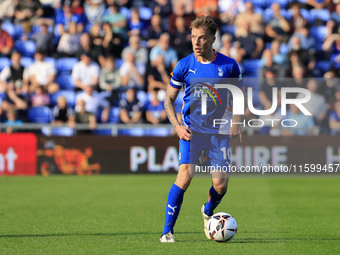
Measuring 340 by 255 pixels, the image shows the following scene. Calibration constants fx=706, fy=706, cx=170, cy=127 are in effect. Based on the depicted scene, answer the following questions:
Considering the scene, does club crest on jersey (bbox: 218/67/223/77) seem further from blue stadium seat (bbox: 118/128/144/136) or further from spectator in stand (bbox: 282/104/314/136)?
blue stadium seat (bbox: 118/128/144/136)

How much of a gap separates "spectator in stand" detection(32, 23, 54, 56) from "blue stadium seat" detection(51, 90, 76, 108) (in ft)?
4.78

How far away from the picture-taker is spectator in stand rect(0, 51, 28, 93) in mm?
18469

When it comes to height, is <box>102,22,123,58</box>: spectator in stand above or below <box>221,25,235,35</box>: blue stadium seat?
below

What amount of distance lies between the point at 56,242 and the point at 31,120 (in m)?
11.2

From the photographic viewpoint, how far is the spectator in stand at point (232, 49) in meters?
18.3

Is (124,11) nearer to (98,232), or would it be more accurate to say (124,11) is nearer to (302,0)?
(302,0)

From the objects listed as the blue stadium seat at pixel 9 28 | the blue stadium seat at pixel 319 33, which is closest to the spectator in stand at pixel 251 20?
the blue stadium seat at pixel 319 33

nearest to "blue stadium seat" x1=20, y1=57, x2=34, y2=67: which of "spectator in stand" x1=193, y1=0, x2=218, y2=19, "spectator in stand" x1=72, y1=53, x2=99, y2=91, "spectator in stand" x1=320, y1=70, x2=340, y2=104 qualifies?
"spectator in stand" x1=72, y1=53, x2=99, y2=91

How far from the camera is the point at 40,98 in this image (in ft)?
59.5

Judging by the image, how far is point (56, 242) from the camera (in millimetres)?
7332

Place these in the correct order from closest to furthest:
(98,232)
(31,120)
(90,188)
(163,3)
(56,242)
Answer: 1. (56,242)
2. (98,232)
3. (90,188)
4. (31,120)
5. (163,3)

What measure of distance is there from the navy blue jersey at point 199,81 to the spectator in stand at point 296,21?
40.8 feet

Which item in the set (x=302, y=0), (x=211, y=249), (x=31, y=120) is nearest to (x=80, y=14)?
(x=31, y=120)

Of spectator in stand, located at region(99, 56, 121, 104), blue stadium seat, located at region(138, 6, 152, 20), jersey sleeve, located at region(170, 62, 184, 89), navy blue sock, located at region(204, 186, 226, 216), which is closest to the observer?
jersey sleeve, located at region(170, 62, 184, 89)
